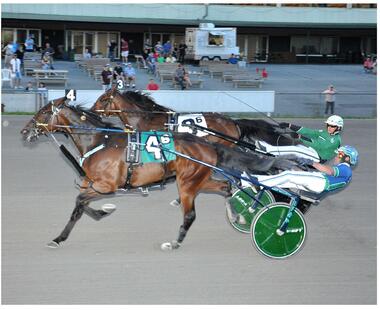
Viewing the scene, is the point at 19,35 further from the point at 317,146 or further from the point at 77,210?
the point at 77,210

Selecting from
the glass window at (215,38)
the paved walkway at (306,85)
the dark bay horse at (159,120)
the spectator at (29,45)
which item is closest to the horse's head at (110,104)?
the dark bay horse at (159,120)

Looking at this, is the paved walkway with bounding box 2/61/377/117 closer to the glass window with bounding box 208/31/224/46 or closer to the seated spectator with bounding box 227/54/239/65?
the seated spectator with bounding box 227/54/239/65

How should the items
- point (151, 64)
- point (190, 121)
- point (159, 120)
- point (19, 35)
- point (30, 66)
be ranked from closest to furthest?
1. point (190, 121)
2. point (159, 120)
3. point (30, 66)
4. point (151, 64)
5. point (19, 35)

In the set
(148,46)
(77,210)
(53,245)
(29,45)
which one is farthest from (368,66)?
(53,245)

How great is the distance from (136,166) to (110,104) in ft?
10.7

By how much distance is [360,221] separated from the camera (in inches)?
324

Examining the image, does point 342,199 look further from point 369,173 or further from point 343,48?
point 343,48

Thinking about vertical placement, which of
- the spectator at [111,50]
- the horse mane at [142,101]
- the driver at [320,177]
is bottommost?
the driver at [320,177]

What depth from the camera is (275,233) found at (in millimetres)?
6789

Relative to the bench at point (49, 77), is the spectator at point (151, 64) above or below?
above

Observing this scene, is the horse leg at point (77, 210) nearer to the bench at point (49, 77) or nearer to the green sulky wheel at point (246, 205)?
the green sulky wheel at point (246, 205)

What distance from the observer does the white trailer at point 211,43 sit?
29594mm

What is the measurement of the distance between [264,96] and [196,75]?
8459mm

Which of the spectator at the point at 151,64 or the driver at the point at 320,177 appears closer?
the driver at the point at 320,177
